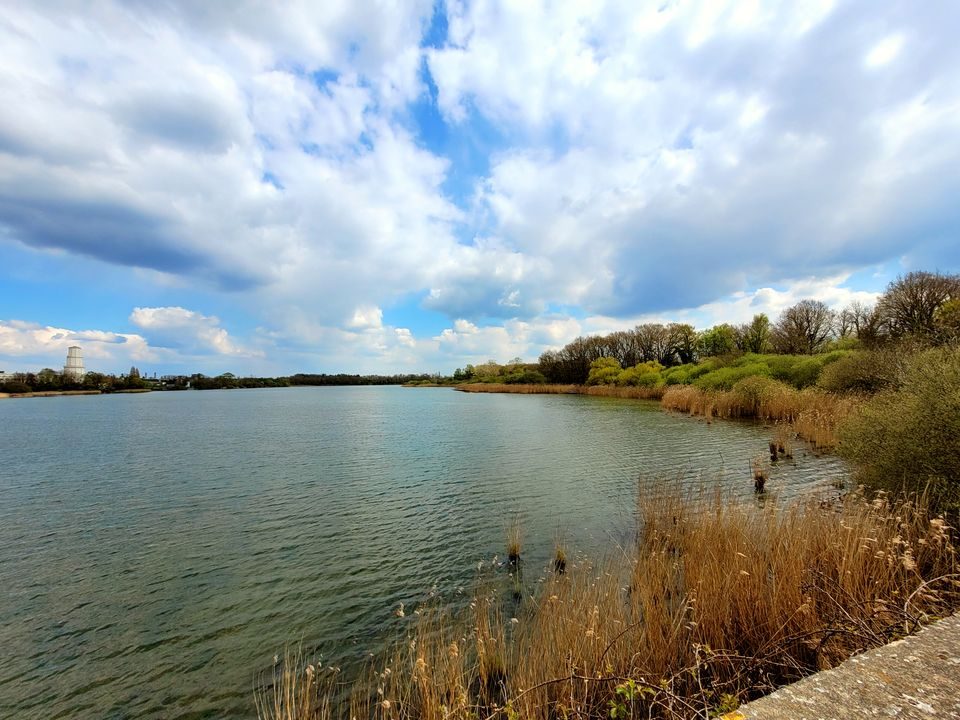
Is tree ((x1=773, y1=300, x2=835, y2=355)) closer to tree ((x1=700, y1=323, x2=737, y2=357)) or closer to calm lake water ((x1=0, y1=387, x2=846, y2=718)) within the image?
tree ((x1=700, y1=323, x2=737, y2=357))

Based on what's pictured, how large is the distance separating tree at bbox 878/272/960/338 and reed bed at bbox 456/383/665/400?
2268cm

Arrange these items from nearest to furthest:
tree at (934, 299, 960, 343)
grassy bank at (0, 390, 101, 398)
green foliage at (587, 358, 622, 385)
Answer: tree at (934, 299, 960, 343) < green foliage at (587, 358, 622, 385) < grassy bank at (0, 390, 101, 398)

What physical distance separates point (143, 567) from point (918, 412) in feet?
46.8

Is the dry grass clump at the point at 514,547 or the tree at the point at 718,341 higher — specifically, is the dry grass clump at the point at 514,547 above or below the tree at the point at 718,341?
below

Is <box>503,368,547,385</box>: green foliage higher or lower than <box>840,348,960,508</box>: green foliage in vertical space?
higher

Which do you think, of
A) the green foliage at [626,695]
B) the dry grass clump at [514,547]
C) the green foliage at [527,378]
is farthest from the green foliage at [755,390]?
the green foliage at [527,378]

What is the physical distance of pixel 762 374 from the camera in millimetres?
32156

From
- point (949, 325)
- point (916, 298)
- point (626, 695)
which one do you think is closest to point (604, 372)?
point (916, 298)

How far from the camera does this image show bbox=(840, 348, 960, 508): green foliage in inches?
253

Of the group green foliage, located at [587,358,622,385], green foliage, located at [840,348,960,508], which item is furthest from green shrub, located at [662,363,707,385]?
green foliage, located at [840,348,960,508]

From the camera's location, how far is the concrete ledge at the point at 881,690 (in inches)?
94.7

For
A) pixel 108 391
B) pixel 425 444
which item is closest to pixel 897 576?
pixel 425 444

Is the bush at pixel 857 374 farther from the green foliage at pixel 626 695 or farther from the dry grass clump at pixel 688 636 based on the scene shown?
the green foliage at pixel 626 695

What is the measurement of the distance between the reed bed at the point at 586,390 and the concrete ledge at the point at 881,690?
2042 inches
